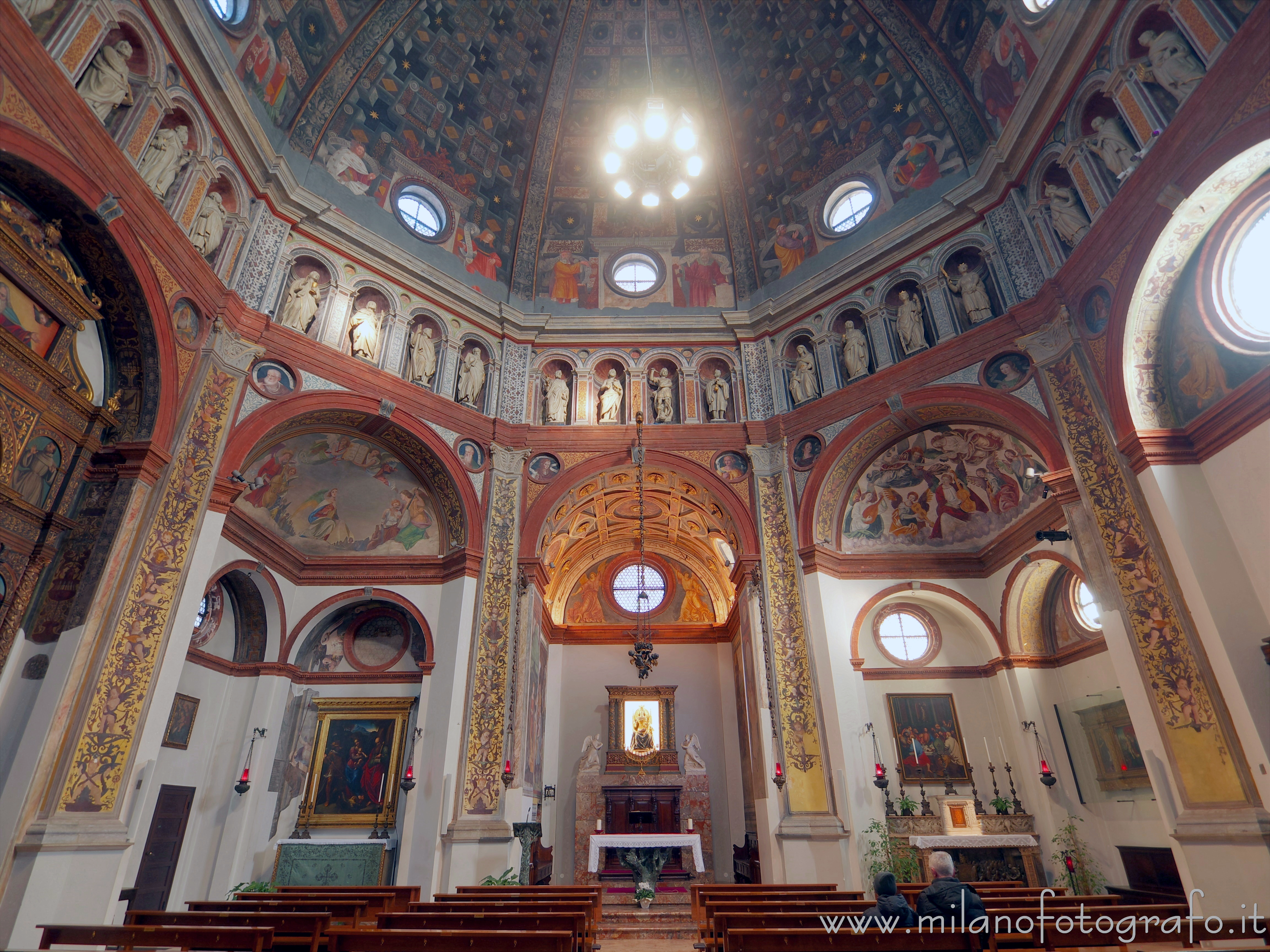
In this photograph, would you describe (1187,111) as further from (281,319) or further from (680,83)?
(281,319)

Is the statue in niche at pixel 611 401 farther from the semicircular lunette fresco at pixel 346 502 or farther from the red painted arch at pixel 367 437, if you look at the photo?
the semicircular lunette fresco at pixel 346 502

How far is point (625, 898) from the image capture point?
14.5 m

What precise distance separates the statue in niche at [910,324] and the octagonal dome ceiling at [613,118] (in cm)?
226

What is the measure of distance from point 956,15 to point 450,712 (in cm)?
1783

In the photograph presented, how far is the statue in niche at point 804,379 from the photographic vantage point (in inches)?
632

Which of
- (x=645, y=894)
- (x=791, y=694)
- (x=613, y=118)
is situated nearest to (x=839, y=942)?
(x=791, y=694)

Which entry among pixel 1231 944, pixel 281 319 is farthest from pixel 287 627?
pixel 1231 944

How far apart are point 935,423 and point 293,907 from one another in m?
13.4

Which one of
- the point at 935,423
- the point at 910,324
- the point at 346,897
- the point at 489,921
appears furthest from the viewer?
the point at 910,324

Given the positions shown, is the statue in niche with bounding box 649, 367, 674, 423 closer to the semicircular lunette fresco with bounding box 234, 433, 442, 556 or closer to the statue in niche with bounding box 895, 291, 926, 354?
the statue in niche with bounding box 895, 291, 926, 354

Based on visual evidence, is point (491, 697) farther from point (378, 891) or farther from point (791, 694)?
point (791, 694)

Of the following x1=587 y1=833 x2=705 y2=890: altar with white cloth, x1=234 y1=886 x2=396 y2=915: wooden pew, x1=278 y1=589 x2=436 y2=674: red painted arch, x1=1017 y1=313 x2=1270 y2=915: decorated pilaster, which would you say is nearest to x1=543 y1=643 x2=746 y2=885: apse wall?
x1=587 y1=833 x2=705 y2=890: altar with white cloth

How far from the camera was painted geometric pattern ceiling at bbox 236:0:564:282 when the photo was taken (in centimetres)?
1412

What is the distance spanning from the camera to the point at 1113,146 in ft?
34.5
